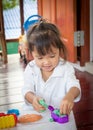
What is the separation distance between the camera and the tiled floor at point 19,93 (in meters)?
1.48

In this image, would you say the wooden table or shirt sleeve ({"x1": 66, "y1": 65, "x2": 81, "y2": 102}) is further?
shirt sleeve ({"x1": 66, "y1": 65, "x2": 81, "y2": 102})

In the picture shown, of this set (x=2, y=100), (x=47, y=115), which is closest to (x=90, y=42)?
(x=2, y=100)

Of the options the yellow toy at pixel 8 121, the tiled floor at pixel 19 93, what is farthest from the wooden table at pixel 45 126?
the tiled floor at pixel 19 93

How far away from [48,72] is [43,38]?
0.18 metres

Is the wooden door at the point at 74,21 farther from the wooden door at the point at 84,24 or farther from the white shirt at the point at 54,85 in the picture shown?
the white shirt at the point at 54,85

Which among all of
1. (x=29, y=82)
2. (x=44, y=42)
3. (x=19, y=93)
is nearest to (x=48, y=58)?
(x=44, y=42)

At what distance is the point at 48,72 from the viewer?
3.29 feet

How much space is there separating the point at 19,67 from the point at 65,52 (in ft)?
6.29

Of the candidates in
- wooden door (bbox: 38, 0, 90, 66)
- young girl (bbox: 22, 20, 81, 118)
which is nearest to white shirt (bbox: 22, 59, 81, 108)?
young girl (bbox: 22, 20, 81, 118)

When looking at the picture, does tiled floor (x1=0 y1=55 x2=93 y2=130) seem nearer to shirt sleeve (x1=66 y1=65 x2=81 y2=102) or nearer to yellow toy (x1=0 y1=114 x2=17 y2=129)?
shirt sleeve (x1=66 y1=65 x2=81 y2=102)

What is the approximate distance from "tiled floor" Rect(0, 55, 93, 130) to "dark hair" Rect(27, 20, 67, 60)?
0.63m

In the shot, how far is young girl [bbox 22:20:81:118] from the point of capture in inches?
34.3

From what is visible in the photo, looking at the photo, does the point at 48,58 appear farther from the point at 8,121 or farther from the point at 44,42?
the point at 8,121

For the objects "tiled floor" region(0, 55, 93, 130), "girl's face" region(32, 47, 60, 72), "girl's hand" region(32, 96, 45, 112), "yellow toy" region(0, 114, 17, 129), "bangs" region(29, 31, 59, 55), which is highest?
"bangs" region(29, 31, 59, 55)
